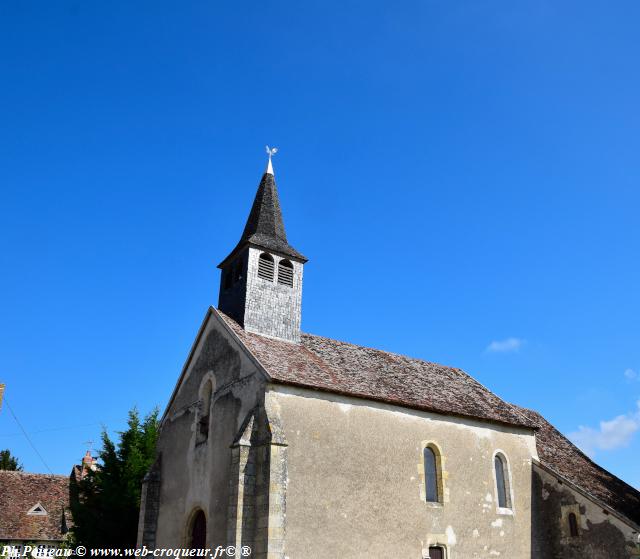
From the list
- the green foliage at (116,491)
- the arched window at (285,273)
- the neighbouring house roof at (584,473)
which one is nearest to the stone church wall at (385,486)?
the neighbouring house roof at (584,473)

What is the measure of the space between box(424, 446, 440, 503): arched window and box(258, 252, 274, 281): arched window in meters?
8.15

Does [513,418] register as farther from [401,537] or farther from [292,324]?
[292,324]

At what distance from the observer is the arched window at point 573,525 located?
19.3 meters

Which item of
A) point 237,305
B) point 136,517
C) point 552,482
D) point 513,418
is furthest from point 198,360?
point 552,482

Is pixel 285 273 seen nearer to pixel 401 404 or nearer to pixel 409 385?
pixel 409 385

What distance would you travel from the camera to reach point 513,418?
70.2 feet

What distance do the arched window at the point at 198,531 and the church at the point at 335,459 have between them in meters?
0.04

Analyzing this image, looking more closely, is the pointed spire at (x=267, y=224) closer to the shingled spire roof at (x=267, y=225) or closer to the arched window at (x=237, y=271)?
the shingled spire roof at (x=267, y=225)

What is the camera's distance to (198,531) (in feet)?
58.7

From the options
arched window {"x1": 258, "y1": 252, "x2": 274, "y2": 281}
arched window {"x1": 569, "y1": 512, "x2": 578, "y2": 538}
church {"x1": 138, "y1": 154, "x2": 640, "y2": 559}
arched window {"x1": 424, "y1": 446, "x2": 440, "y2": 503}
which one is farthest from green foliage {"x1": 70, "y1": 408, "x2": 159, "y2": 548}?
arched window {"x1": 569, "y1": 512, "x2": 578, "y2": 538}

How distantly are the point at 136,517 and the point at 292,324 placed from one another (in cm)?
1029

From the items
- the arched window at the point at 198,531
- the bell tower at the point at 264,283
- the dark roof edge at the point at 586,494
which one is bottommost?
the arched window at the point at 198,531

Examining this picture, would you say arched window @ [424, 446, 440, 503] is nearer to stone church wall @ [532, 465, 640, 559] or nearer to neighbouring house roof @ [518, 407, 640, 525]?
stone church wall @ [532, 465, 640, 559]

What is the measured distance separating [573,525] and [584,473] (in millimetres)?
2878
